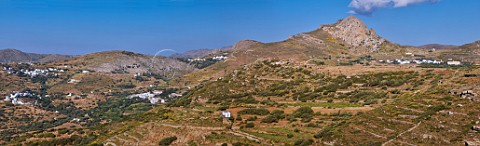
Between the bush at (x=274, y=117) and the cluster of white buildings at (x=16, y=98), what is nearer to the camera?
the bush at (x=274, y=117)

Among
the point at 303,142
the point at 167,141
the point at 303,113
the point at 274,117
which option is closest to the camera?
the point at 303,142

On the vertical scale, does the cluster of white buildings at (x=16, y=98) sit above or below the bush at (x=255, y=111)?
below

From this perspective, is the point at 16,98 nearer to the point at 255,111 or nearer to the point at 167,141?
the point at 255,111

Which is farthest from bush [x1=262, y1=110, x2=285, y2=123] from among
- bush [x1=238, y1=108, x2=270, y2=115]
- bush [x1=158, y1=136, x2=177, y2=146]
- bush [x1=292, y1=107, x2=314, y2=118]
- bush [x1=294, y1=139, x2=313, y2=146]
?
bush [x1=158, y1=136, x2=177, y2=146]

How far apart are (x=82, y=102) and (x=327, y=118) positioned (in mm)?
156166

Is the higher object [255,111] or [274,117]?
[255,111]

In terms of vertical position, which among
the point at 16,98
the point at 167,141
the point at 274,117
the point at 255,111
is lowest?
the point at 16,98

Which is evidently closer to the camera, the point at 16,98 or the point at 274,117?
the point at 274,117

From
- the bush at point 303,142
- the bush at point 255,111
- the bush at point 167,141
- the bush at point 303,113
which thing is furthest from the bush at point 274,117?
the bush at point 167,141

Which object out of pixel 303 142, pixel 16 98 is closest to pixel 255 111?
pixel 303 142

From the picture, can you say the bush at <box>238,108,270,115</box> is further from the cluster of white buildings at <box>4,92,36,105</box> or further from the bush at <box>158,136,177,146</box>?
the cluster of white buildings at <box>4,92,36,105</box>

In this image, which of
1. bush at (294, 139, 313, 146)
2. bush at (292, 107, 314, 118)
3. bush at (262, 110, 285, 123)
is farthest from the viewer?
bush at (292, 107, 314, 118)

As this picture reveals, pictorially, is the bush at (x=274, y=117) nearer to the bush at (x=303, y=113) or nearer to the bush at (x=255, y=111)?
the bush at (x=255, y=111)

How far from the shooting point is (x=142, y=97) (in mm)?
167125
